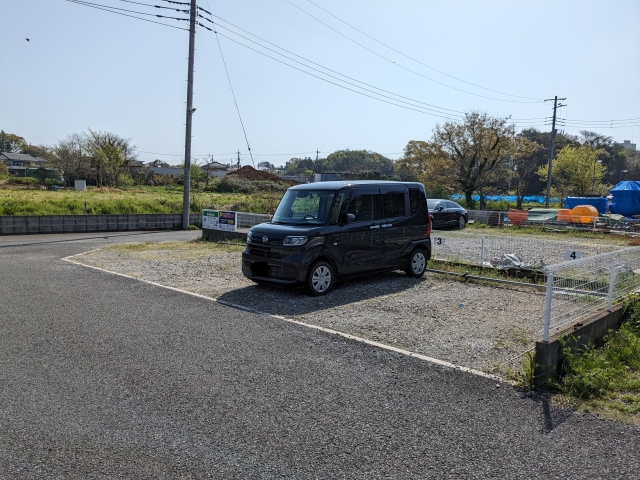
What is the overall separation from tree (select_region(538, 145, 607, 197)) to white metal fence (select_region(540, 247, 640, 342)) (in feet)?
161

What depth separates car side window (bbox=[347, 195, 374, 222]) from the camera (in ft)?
30.7

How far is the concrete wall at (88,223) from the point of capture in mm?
20922

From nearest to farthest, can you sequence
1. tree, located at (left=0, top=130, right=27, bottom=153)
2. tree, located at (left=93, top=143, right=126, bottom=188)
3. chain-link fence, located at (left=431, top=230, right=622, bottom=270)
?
1. chain-link fence, located at (left=431, top=230, right=622, bottom=270)
2. tree, located at (left=93, top=143, right=126, bottom=188)
3. tree, located at (left=0, top=130, right=27, bottom=153)

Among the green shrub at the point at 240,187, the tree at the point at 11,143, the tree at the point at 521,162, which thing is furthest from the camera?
the tree at the point at 11,143

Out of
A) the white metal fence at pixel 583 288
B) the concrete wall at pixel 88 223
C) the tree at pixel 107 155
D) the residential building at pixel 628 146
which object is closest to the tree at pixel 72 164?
the tree at pixel 107 155

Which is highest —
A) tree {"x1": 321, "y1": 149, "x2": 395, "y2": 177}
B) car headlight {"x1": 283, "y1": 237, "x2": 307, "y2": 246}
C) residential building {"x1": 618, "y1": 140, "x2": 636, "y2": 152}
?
residential building {"x1": 618, "y1": 140, "x2": 636, "y2": 152}

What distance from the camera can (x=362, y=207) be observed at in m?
9.52

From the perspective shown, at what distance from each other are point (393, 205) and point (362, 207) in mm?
847

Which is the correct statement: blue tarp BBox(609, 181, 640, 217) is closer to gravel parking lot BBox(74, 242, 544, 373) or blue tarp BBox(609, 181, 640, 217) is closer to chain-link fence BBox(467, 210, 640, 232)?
chain-link fence BBox(467, 210, 640, 232)

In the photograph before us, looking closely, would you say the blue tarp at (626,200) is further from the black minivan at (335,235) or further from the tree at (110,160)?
the tree at (110,160)

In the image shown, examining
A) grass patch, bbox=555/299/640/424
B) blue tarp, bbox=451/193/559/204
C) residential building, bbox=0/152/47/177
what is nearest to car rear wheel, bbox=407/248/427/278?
grass patch, bbox=555/299/640/424

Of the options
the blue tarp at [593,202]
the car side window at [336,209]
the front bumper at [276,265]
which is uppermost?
the blue tarp at [593,202]

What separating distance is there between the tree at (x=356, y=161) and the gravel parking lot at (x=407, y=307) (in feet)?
283

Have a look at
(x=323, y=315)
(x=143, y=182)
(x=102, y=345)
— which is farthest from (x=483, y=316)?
(x=143, y=182)
